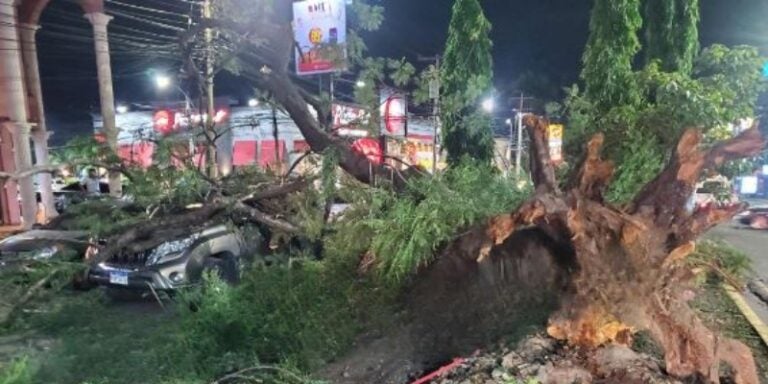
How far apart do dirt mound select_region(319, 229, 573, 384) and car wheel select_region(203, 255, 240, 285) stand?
121 inches

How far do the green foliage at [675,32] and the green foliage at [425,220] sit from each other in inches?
179

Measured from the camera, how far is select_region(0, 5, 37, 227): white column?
43.3ft

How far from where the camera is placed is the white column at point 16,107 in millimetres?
13188

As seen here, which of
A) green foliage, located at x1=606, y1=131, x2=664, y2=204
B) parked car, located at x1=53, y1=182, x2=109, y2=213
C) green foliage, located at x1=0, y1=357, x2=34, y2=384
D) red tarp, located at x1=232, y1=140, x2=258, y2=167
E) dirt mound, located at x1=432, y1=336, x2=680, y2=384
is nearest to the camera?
dirt mound, located at x1=432, y1=336, x2=680, y2=384

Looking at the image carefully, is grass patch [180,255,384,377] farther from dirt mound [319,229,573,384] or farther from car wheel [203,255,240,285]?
car wheel [203,255,240,285]

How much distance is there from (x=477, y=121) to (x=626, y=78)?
2366 mm

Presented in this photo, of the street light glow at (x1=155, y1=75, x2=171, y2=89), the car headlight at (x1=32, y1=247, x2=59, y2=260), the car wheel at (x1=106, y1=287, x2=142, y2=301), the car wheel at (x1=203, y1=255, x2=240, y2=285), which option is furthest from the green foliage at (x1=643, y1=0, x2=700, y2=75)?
the street light glow at (x1=155, y1=75, x2=171, y2=89)

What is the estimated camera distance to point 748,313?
5.23 meters

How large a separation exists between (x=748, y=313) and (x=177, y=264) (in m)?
6.60

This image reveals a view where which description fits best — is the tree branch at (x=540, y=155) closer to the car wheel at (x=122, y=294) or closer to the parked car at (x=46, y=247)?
the parked car at (x=46, y=247)

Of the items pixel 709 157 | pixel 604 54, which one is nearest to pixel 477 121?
pixel 604 54

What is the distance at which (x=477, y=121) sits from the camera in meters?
8.33

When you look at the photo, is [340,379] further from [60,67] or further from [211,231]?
[60,67]

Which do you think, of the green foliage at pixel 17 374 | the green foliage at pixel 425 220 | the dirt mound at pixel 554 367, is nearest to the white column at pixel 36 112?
the green foliage at pixel 17 374
